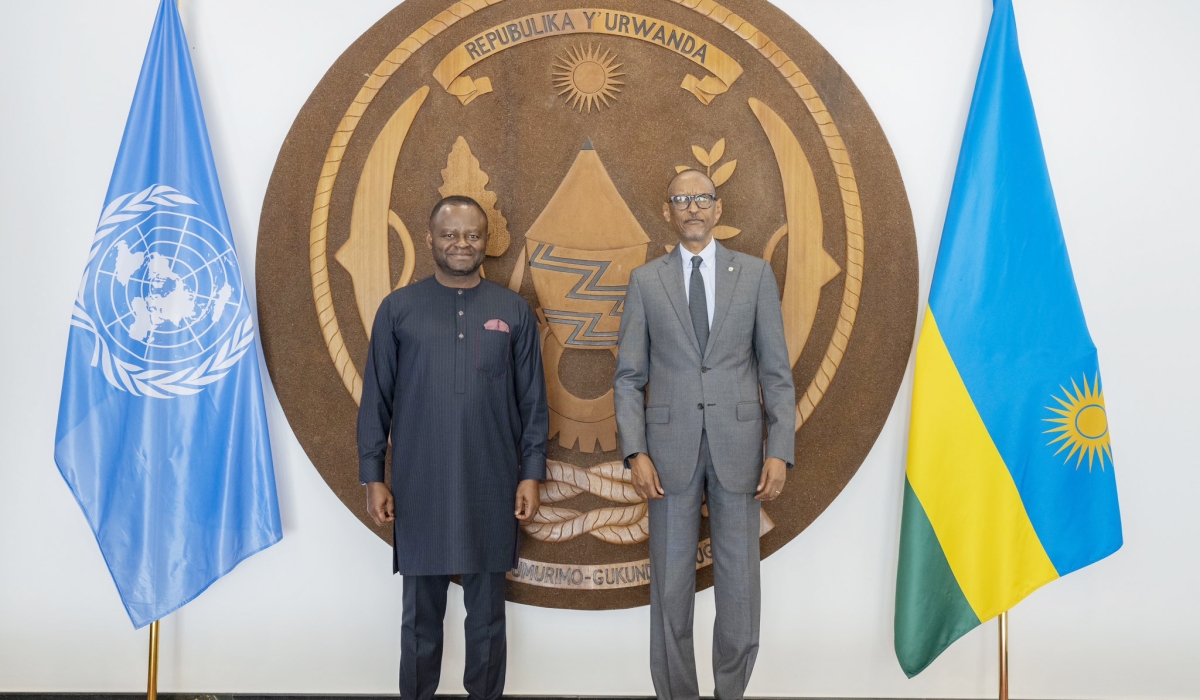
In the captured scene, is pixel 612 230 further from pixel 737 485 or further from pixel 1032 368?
pixel 1032 368

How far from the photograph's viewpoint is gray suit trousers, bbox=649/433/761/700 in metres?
2.20

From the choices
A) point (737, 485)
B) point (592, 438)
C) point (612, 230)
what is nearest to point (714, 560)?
point (737, 485)

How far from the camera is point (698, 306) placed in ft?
7.36

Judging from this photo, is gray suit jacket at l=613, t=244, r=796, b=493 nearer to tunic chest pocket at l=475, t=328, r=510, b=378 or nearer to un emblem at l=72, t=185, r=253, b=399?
tunic chest pocket at l=475, t=328, r=510, b=378

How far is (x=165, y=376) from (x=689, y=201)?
1729 mm

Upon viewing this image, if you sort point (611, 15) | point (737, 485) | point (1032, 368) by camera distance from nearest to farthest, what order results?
point (737, 485)
point (1032, 368)
point (611, 15)

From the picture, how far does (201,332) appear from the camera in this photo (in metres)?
2.49

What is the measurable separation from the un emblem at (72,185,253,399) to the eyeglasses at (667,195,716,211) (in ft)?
4.65

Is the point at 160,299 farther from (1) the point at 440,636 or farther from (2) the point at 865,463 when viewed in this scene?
(2) the point at 865,463

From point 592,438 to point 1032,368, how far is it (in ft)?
4.58

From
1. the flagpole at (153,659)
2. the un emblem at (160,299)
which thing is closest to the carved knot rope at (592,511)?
the un emblem at (160,299)

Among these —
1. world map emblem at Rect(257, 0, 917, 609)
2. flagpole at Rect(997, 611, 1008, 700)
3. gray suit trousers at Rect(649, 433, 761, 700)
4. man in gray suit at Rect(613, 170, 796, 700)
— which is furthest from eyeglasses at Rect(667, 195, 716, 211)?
flagpole at Rect(997, 611, 1008, 700)

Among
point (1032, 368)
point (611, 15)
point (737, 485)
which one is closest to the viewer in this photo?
point (737, 485)

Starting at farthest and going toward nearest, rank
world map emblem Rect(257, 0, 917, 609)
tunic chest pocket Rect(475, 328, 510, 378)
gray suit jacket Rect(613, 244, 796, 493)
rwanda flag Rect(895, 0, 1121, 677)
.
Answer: world map emblem Rect(257, 0, 917, 609)
rwanda flag Rect(895, 0, 1121, 677)
tunic chest pocket Rect(475, 328, 510, 378)
gray suit jacket Rect(613, 244, 796, 493)
